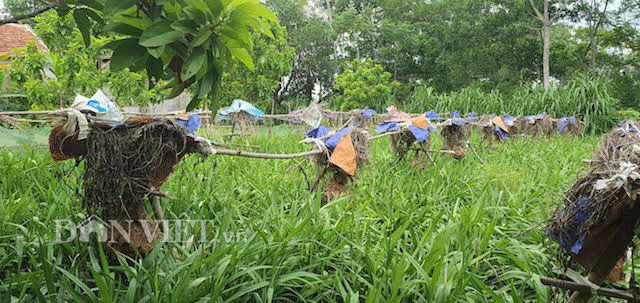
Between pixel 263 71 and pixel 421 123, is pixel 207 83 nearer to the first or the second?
pixel 421 123

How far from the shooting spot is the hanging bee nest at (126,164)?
2.03m

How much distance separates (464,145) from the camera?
19.5 ft

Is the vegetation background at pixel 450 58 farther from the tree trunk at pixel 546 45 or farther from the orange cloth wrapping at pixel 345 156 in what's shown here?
the orange cloth wrapping at pixel 345 156

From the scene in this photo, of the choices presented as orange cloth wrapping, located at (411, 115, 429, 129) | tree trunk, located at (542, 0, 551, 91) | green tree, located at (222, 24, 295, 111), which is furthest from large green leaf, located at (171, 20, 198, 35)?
tree trunk, located at (542, 0, 551, 91)

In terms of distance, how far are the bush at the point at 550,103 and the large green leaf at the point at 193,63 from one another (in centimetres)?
1404

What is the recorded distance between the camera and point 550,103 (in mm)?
13961

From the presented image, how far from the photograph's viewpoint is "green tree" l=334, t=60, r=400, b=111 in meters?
16.8

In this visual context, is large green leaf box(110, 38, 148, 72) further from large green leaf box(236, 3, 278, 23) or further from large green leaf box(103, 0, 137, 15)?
large green leaf box(236, 3, 278, 23)

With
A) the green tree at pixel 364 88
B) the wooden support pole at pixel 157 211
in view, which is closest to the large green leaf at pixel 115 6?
the wooden support pole at pixel 157 211

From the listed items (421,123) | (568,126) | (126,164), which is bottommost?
(568,126)

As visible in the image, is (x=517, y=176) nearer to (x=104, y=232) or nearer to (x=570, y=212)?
(x=570, y=212)

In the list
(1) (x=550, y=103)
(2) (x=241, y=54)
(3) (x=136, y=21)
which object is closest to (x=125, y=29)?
(3) (x=136, y=21)

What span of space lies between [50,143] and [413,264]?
1.79 metres

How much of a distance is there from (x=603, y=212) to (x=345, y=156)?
198 cm
